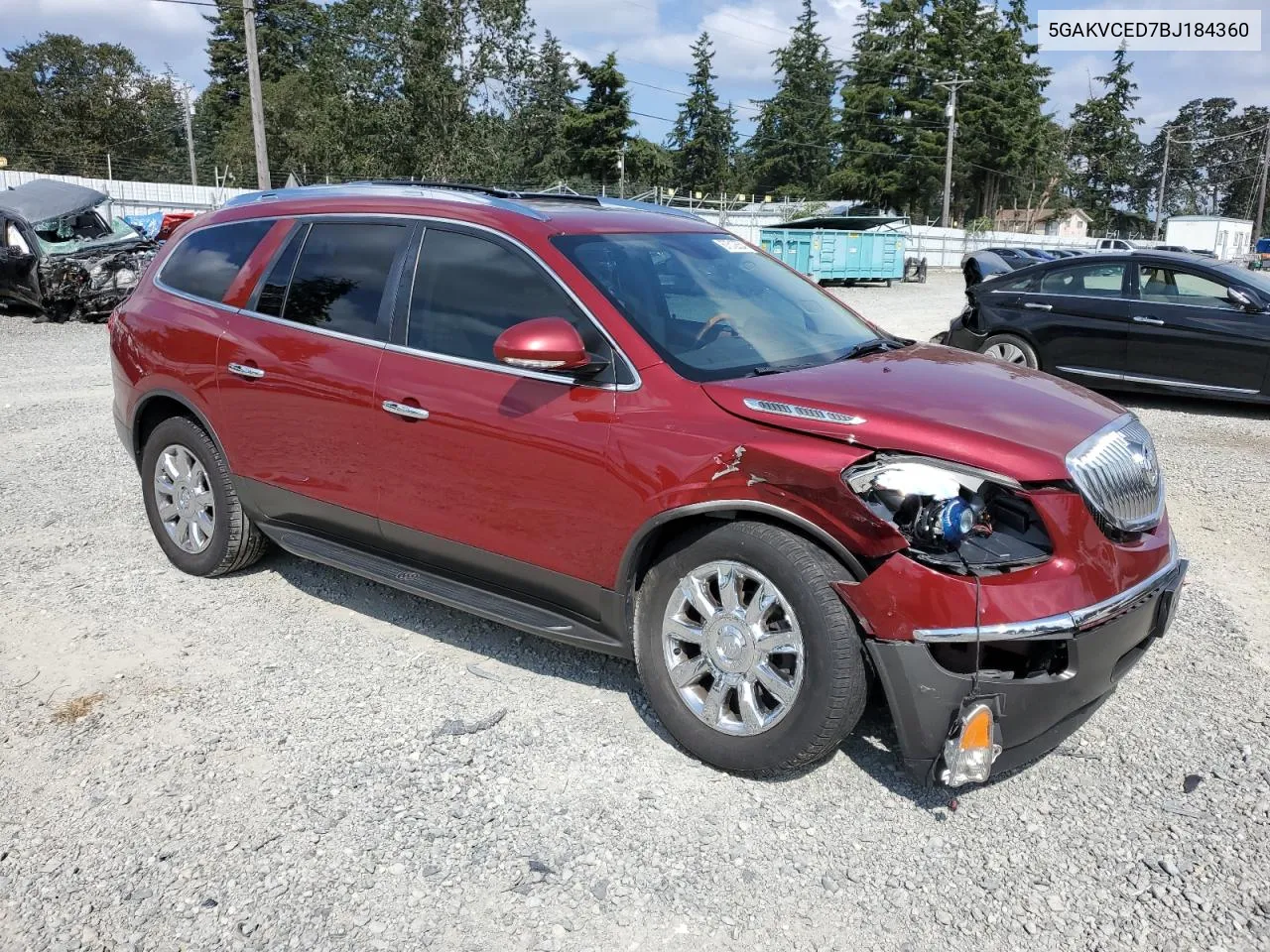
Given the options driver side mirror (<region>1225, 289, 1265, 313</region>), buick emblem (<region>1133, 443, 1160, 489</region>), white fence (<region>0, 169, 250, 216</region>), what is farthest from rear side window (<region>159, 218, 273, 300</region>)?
white fence (<region>0, 169, 250, 216</region>)

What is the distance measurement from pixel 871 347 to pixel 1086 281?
281 inches

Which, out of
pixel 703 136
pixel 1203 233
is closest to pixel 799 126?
pixel 703 136

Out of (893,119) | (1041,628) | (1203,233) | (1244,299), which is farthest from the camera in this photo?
(893,119)

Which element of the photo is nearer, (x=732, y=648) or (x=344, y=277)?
(x=732, y=648)

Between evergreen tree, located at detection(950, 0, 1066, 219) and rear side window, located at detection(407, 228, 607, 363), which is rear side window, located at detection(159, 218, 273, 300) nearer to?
rear side window, located at detection(407, 228, 607, 363)

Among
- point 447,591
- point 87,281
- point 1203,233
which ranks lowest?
point 447,591

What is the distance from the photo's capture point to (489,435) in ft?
12.0

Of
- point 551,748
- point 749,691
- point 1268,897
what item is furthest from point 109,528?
point 1268,897

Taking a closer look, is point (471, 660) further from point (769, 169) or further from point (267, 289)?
point (769, 169)

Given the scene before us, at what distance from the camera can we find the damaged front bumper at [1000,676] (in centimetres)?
282

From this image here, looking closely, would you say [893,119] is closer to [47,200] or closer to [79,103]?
[79,103]

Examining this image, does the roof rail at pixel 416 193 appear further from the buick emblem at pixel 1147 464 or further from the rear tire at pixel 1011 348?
the rear tire at pixel 1011 348

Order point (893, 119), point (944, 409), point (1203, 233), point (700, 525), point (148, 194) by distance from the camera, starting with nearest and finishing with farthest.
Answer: point (944, 409) < point (700, 525) < point (148, 194) < point (1203, 233) < point (893, 119)

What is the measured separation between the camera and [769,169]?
85500 mm
